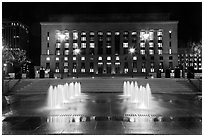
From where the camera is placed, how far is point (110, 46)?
88562 mm

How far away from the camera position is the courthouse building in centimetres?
8706

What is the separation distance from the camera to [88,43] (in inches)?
3494

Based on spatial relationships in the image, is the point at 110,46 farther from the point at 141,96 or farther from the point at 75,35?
the point at 141,96

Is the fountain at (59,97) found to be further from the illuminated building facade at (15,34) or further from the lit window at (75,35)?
the illuminated building facade at (15,34)

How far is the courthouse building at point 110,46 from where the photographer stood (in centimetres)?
8706

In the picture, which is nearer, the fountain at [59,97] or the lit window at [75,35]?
the fountain at [59,97]

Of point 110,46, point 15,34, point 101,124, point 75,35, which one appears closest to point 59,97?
point 101,124

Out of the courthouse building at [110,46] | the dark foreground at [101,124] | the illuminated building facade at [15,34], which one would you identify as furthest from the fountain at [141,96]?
the illuminated building facade at [15,34]

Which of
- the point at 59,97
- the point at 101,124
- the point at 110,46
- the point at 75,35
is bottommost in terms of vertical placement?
the point at 101,124

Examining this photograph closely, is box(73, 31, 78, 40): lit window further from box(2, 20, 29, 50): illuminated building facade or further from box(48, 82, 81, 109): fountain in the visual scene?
box(48, 82, 81, 109): fountain

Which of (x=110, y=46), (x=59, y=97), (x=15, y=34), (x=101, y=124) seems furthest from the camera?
(x=15, y=34)

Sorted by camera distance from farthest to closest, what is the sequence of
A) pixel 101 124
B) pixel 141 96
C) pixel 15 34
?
pixel 15 34, pixel 141 96, pixel 101 124

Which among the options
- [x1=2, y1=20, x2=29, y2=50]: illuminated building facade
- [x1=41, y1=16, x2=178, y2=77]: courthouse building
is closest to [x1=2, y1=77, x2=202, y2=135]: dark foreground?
[x1=41, y1=16, x2=178, y2=77]: courthouse building

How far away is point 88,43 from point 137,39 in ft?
53.6
